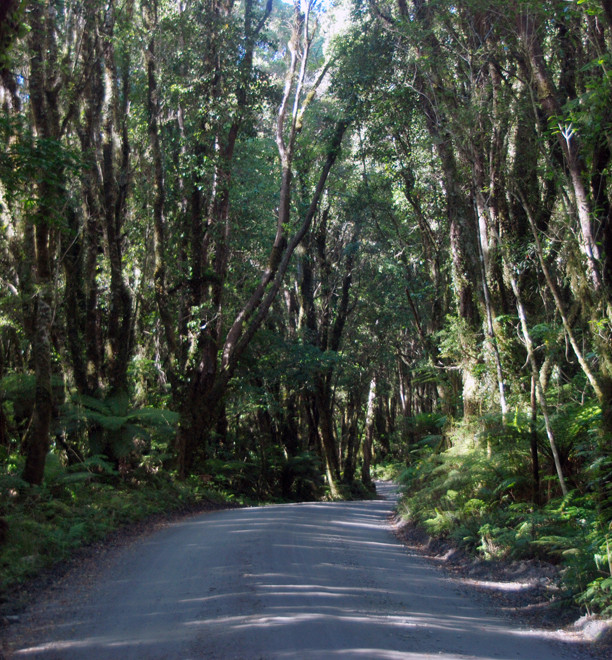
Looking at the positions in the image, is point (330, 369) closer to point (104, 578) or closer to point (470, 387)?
point (470, 387)

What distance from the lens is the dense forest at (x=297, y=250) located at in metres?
9.50

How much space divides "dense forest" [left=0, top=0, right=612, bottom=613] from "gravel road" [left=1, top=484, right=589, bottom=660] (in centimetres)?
117

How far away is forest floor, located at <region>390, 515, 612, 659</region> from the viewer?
19.8 ft

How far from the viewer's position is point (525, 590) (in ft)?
25.1

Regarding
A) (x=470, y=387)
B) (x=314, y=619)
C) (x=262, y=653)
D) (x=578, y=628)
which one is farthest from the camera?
(x=470, y=387)

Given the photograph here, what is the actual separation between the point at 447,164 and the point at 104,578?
12539 millimetres

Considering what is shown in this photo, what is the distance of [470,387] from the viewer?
1516 cm

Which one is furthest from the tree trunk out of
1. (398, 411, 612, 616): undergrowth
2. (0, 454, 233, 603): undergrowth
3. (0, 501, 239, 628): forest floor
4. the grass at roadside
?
(0, 501, 239, 628): forest floor

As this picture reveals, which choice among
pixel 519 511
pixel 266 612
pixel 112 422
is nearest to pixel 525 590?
pixel 519 511

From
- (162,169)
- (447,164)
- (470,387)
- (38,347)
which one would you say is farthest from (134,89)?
(470,387)

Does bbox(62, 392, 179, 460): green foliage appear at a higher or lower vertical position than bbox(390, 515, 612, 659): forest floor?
higher

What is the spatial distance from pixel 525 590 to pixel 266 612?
11.4ft

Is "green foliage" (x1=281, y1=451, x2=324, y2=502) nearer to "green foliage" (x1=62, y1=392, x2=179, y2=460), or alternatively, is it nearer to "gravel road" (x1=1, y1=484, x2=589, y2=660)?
"green foliage" (x1=62, y1=392, x2=179, y2=460)

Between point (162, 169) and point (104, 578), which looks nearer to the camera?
point (104, 578)
